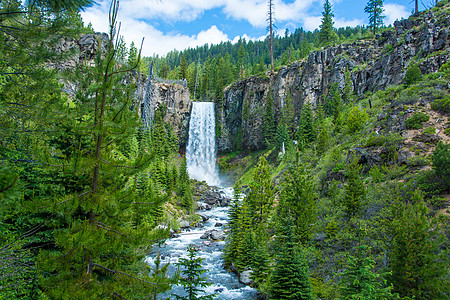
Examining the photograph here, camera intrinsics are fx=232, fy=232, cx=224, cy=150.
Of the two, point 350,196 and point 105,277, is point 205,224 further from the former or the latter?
point 105,277

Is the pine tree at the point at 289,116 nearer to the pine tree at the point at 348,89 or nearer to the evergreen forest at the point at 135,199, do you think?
the pine tree at the point at 348,89

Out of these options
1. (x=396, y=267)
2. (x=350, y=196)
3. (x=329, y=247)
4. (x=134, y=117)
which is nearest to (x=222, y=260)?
(x=329, y=247)

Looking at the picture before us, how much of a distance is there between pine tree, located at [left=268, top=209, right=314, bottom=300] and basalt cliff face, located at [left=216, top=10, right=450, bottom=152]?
2823 centimetres

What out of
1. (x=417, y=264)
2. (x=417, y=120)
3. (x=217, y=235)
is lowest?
(x=217, y=235)

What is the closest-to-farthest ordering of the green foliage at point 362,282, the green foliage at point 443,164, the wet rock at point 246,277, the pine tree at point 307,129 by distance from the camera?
the green foliage at point 362,282
the green foliage at point 443,164
the wet rock at point 246,277
the pine tree at point 307,129

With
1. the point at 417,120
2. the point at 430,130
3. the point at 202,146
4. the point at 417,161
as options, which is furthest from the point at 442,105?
the point at 202,146

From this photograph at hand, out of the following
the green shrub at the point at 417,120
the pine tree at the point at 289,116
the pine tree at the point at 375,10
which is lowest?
the green shrub at the point at 417,120

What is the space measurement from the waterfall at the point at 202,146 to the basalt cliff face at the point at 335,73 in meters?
2.85

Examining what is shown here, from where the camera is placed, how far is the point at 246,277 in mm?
14062

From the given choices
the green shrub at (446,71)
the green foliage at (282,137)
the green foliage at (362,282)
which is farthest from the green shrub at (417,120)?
the green foliage at (282,137)

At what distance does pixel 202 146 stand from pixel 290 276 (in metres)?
50.3

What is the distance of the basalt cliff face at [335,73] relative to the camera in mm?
29141

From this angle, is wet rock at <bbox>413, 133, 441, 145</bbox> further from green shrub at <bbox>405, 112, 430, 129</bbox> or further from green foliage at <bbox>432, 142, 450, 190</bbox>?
green foliage at <bbox>432, 142, 450, 190</bbox>

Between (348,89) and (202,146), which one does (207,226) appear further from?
(202,146)
